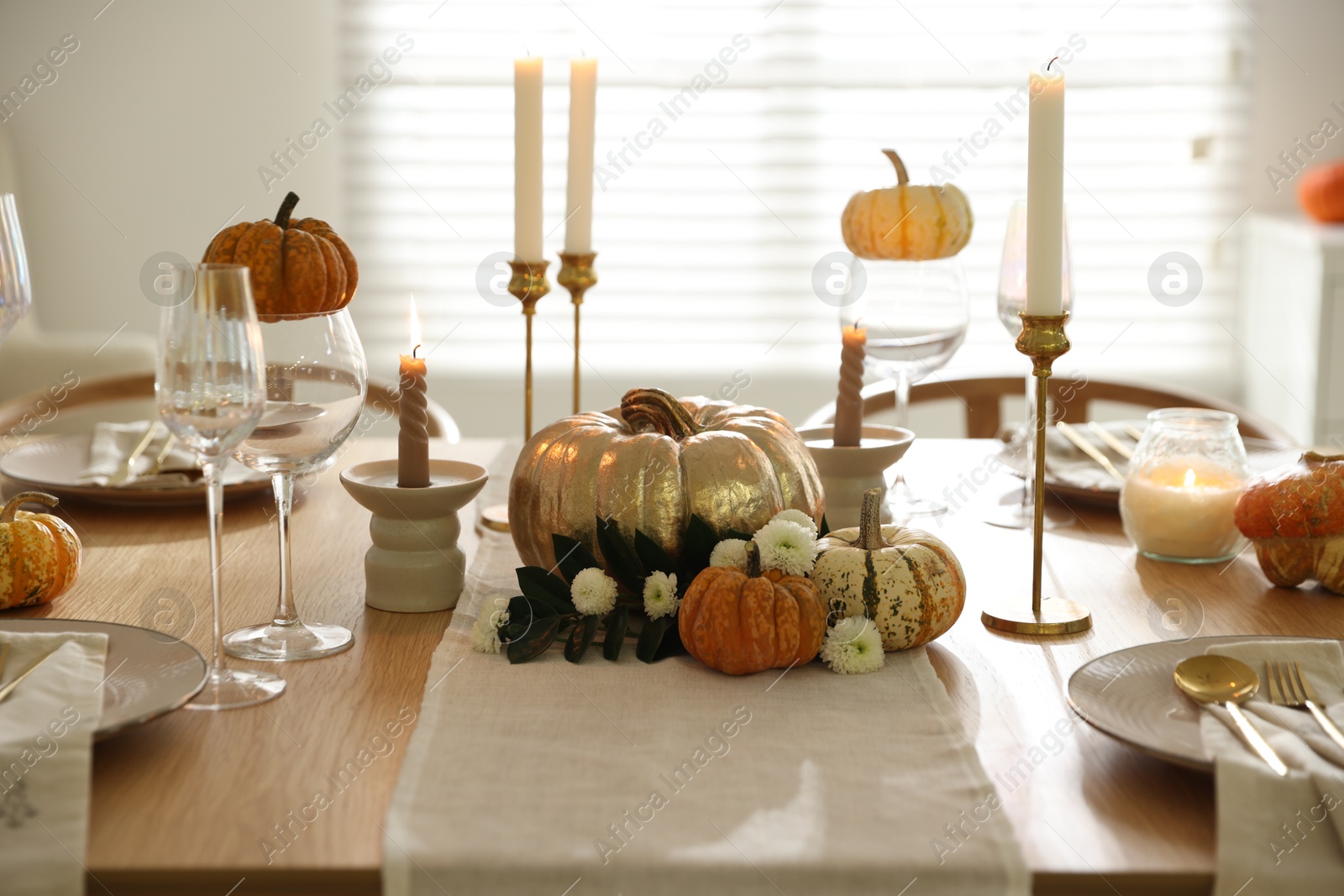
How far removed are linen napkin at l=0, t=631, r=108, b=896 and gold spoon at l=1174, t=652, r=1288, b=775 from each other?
657 mm

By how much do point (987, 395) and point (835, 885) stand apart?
1.69 m

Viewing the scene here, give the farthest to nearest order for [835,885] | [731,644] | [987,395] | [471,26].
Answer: [471,26] < [987,395] < [731,644] < [835,885]

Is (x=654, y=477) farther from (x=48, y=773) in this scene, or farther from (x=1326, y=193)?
(x=1326, y=193)

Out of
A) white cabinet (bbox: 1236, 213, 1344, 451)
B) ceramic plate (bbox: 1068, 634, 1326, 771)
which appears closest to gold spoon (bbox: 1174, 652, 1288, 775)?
ceramic plate (bbox: 1068, 634, 1326, 771)

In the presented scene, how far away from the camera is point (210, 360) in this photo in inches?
29.9

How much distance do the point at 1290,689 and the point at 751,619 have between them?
1.15ft

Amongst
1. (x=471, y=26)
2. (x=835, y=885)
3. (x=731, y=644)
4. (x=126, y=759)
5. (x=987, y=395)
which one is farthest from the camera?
(x=471, y=26)

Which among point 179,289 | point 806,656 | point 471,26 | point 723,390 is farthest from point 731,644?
point 471,26

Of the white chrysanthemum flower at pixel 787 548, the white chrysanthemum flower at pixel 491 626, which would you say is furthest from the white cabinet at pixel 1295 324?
the white chrysanthemum flower at pixel 491 626

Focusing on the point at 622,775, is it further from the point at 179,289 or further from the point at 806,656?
the point at 179,289

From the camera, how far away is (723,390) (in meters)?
3.33

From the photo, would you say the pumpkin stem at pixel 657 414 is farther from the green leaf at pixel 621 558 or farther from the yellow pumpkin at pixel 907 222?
the yellow pumpkin at pixel 907 222

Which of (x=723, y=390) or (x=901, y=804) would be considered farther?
(x=723, y=390)

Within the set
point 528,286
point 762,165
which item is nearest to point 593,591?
point 528,286
